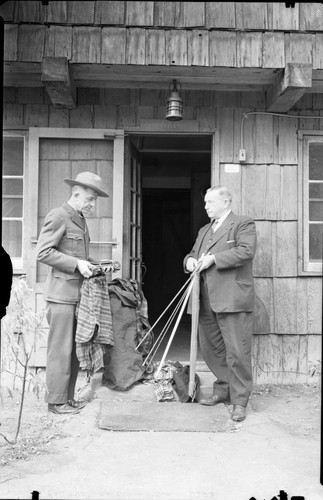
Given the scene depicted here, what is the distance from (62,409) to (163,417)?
72 cm

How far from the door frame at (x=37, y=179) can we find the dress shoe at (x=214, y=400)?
4.23ft

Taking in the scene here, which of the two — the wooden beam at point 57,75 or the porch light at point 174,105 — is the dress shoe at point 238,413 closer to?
the porch light at point 174,105

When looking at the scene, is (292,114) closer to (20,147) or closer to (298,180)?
(298,180)

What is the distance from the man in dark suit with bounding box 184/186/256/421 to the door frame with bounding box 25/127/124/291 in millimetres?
802

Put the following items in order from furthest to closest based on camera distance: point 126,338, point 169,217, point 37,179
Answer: point 169,217 → point 37,179 → point 126,338

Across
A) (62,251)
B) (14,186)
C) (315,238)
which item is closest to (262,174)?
(315,238)

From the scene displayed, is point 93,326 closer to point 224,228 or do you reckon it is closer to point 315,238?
point 224,228

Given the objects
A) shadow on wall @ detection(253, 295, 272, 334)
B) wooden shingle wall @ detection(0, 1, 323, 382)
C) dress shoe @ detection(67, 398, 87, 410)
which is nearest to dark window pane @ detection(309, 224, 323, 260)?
wooden shingle wall @ detection(0, 1, 323, 382)

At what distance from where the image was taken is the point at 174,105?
416 centimetres

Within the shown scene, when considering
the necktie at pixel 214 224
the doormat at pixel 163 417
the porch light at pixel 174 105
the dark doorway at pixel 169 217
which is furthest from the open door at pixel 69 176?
the dark doorway at pixel 169 217

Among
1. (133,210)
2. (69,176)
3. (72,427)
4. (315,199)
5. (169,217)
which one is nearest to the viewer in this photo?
(72,427)

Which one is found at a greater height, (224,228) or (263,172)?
(263,172)

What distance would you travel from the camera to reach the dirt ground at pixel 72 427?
2.61 m

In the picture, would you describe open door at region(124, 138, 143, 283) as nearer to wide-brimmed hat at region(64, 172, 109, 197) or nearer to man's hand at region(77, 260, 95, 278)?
wide-brimmed hat at region(64, 172, 109, 197)
